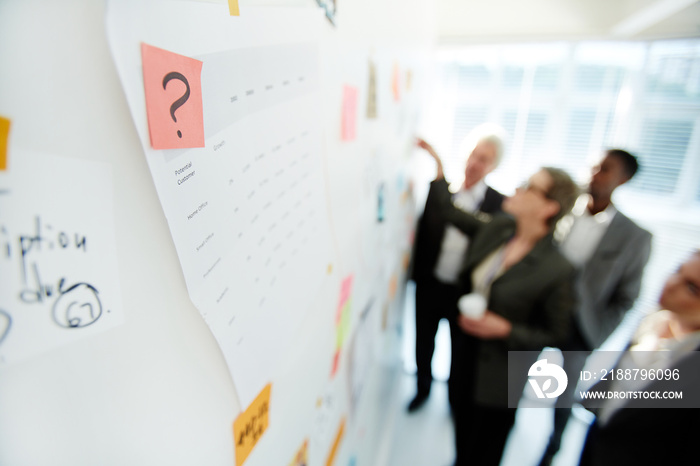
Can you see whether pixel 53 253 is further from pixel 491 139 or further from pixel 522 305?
pixel 491 139

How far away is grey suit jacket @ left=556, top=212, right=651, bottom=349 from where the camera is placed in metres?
1.58

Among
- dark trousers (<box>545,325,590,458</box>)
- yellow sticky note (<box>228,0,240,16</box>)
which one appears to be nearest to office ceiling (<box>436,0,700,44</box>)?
dark trousers (<box>545,325,590,458</box>)

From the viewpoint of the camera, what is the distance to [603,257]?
64.1 inches

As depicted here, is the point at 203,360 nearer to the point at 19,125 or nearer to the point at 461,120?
the point at 19,125

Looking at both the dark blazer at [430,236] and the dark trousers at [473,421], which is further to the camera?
the dark blazer at [430,236]

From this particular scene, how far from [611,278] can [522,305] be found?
2.29 feet

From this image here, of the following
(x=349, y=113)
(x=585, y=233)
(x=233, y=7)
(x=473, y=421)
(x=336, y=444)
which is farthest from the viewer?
(x=585, y=233)

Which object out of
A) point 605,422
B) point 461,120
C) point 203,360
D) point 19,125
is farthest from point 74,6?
point 461,120

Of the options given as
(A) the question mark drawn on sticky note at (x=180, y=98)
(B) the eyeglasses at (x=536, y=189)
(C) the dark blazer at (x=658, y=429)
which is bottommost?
(C) the dark blazer at (x=658, y=429)

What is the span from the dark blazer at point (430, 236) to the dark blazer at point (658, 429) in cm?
98

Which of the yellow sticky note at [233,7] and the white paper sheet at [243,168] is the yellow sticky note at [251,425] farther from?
the yellow sticky note at [233,7]

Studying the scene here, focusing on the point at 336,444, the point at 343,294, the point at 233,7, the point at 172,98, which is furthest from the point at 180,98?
the point at 336,444

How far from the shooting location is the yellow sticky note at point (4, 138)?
0.15m

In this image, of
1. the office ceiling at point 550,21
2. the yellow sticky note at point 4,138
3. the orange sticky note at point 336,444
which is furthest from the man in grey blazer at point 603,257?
the yellow sticky note at point 4,138
